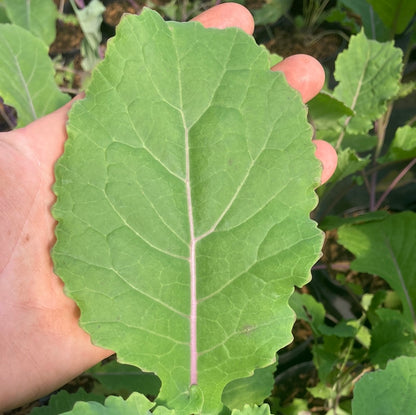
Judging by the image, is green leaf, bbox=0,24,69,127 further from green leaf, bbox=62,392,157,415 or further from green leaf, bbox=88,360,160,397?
green leaf, bbox=62,392,157,415

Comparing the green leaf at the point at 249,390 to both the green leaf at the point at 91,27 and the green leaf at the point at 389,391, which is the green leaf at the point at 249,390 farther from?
the green leaf at the point at 91,27

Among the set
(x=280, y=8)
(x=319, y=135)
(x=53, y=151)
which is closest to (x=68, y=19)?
(x=280, y=8)

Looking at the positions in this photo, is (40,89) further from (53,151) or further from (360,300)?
(360,300)

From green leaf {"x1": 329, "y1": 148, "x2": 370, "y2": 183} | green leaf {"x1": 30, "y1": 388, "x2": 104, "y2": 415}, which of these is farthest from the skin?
green leaf {"x1": 329, "y1": 148, "x2": 370, "y2": 183}

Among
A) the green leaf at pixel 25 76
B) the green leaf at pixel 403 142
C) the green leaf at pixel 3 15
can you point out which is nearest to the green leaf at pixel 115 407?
the green leaf at pixel 25 76

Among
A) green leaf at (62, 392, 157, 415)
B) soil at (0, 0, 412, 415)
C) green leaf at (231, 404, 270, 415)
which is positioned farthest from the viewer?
soil at (0, 0, 412, 415)

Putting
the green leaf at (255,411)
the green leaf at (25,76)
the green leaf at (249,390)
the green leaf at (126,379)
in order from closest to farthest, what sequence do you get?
the green leaf at (255,411)
the green leaf at (249,390)
the green leaf at (126,379)
the green leaf at (25,76)
